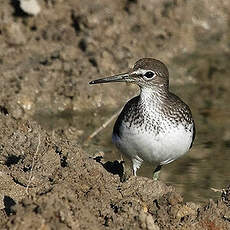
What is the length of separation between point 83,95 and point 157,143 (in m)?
3.71

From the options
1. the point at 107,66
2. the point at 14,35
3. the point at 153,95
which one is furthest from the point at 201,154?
the point at 14,35

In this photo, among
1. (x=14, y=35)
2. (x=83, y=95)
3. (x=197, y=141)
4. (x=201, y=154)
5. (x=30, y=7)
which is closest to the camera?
(x=201, y=154)

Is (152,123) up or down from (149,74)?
down

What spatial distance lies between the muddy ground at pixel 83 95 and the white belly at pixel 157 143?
495 millimetres

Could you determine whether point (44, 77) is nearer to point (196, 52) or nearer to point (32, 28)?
point (32, 28)

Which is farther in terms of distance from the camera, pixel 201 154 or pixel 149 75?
pixel 201 154

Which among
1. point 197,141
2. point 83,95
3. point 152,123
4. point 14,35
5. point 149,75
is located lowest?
point 197,141

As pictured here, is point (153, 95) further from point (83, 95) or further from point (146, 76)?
point (83, 95)

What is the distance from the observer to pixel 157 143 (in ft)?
27.7

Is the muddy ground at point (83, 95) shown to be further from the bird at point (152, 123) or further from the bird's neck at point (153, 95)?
the bird's neck at point (153, 95)

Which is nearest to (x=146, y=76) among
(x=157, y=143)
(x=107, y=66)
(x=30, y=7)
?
(x=157, y=143)

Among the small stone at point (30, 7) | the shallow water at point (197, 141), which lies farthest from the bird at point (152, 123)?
the small stone at point (30, 7)

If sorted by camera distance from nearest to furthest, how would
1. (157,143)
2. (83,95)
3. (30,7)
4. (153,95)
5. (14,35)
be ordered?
1. (157,143)
2. (153,95)
3. (83,95)
4. (14,35)
5. (30,7)

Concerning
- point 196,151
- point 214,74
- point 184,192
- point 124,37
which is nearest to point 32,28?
point 124,37
